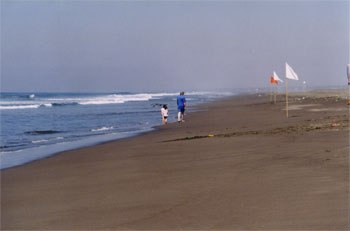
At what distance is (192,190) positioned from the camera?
5.55 m

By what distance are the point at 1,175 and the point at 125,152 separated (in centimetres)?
311

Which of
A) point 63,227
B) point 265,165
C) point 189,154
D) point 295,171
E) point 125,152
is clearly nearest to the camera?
point 63,227

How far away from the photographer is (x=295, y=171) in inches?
242

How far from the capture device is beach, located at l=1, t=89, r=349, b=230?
432cm

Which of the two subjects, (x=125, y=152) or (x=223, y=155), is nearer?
(x=223, y=155)

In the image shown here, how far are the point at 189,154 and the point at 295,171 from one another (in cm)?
303

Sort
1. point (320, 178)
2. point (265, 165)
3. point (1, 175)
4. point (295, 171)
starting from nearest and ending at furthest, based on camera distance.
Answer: point (320, 178)
point (295, 171)
point (265, 165)
point (1, 175)

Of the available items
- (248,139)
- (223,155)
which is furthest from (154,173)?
(248,139)

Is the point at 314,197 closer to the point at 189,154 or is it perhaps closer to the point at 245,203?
the point at 245,203

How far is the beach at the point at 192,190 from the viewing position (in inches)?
170

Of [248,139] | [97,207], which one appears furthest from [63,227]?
[248,139]

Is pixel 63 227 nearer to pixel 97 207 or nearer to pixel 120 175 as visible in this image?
pixel 97 207

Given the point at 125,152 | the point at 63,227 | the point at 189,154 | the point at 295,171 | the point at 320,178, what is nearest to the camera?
the point at 63,227

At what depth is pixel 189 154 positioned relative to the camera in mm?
8727
